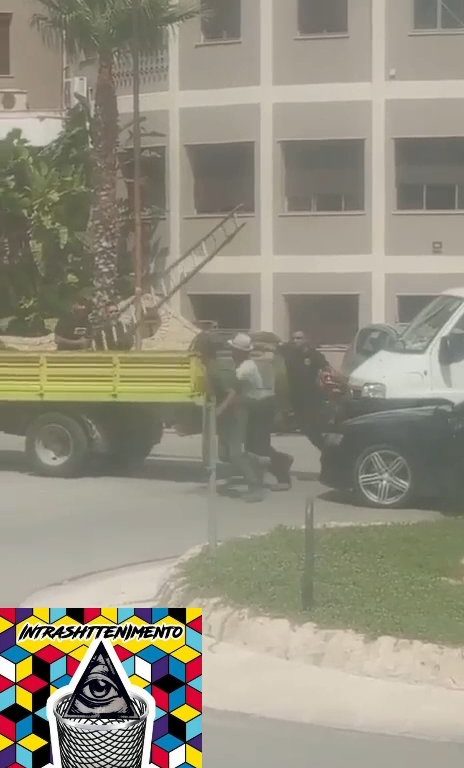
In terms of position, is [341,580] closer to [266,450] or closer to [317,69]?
[266,450]

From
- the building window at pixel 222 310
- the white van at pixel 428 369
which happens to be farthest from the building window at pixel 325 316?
the white van at pixel 428 369

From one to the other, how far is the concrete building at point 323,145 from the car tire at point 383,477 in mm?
12877

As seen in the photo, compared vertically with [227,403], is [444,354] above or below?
above

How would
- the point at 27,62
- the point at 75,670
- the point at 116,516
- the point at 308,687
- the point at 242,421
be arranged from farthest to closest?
the point at 27,62
the point at 242,421
the point at 116,516
the point at 308,687
the point at 75,670

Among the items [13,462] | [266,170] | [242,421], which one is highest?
[266,170]

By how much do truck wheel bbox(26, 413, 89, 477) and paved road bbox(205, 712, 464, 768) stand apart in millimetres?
9533

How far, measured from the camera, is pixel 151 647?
5000mm

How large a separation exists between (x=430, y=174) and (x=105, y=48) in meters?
6.41

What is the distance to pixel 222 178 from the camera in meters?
28.1

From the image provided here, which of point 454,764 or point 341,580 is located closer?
point 454,764

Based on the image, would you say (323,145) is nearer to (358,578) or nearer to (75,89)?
(75,89)

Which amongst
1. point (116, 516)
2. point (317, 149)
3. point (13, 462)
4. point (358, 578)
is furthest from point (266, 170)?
point (358, 578)

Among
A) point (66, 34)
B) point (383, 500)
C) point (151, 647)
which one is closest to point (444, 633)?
point (151, 647)

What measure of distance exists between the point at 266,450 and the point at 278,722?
8445mm
